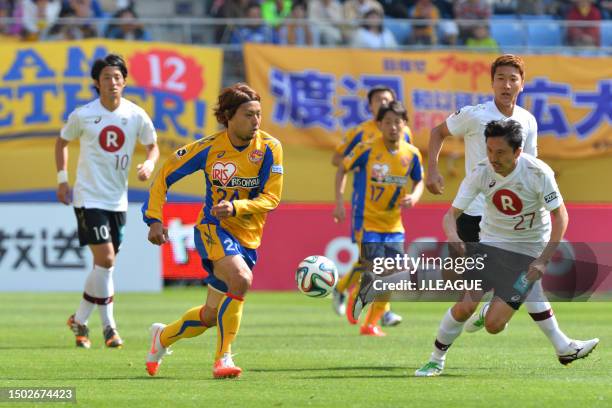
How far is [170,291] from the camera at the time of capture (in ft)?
69.8

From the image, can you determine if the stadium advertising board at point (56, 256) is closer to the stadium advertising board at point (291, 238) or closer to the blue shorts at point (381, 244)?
the stadium advertising board at point (291, 238)

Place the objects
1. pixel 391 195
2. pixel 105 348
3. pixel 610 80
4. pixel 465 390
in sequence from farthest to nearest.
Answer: pixel 610 80 < pixel 391 195 < pixel 105 348 < pixel 465 390

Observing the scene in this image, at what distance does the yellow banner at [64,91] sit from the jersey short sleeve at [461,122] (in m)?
12.1

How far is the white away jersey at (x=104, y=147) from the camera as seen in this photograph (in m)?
12.2

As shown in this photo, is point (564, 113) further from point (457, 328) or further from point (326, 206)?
point (457, 328)

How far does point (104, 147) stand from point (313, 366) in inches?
135

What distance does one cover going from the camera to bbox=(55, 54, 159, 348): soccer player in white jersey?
39.8 feet

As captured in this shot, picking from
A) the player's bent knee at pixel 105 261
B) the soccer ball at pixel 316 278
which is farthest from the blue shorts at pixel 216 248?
the player's bent knee at pixel 105 261

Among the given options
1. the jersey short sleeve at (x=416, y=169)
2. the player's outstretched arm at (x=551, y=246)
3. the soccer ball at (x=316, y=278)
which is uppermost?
the player's outstretched arm at (x=551, y=246)

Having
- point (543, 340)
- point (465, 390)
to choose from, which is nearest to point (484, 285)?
point (465, 390)

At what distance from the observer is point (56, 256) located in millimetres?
20891

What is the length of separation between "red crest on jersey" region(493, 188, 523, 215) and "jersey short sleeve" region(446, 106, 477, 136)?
4.32ft

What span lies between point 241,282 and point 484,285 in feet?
6.21

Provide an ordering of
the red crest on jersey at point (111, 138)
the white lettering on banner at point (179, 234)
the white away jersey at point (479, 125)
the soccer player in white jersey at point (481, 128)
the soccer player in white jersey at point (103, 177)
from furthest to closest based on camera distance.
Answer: the white lettering on banner at point (179, 234)
the red crest on jersey at point (111, 138)
the soccer player in white jersey at point (103, 177)
the white away jersey at point (479, 125)
the soccer player in white jersey at point (481, 128)
